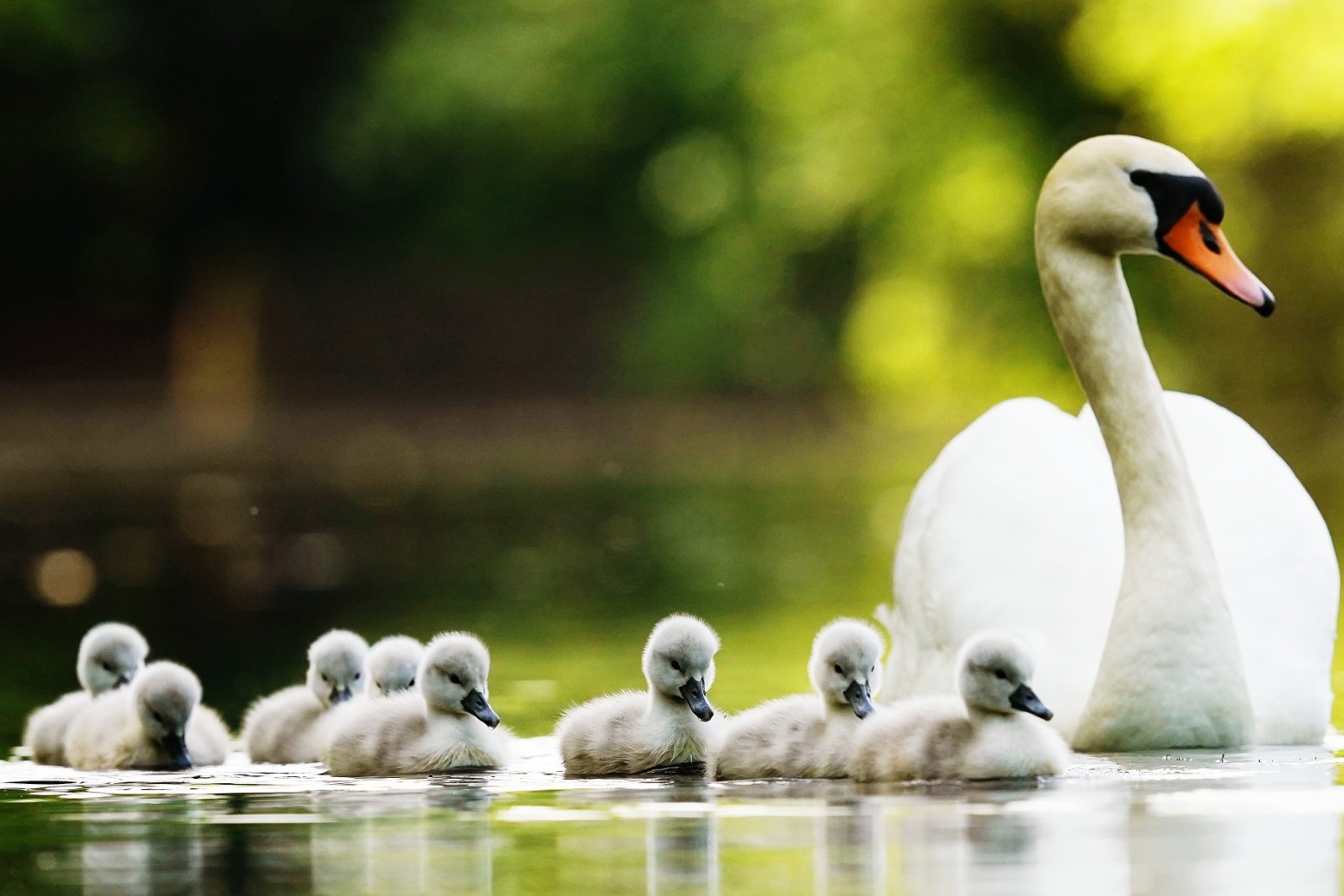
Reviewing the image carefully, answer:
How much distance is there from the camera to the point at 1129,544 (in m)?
8.16

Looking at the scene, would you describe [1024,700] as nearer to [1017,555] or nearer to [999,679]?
[999,679]

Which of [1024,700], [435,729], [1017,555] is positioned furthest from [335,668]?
[1024,700]

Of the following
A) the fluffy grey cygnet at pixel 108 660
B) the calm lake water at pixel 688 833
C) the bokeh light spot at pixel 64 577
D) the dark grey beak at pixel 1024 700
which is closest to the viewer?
the calm lake water at pixel 688 833

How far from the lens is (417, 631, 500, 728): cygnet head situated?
7.65m

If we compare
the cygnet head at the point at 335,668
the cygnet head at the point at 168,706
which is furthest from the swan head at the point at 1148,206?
the cygnet head at the point at 168,706

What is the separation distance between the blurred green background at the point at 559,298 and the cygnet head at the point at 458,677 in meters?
1.11

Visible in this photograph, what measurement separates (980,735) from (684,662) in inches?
33.9

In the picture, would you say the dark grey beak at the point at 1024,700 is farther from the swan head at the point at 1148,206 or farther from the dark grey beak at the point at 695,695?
the swan head at the point at 1148,206

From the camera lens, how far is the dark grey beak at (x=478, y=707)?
25.0 feet

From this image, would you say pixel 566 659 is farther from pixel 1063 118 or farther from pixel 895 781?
pixel 1063 118

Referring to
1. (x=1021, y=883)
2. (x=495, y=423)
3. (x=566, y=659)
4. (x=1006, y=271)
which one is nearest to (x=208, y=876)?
(x=1021, y=883)

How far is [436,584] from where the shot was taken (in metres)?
14.8

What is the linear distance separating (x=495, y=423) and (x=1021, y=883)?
30884 millimetres

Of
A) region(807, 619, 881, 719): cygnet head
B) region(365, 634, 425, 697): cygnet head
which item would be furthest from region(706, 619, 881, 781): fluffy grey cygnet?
region(365, 634, 425, 697): cygnet head
